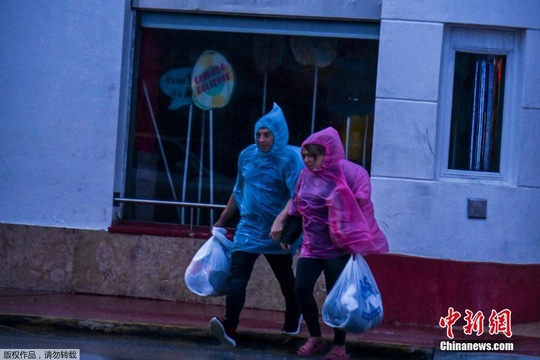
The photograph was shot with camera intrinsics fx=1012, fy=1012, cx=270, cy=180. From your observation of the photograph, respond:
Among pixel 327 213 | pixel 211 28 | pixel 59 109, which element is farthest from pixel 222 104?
pixel 327 213

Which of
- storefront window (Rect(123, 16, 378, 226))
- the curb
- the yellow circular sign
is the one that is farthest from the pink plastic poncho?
the yellow circular sign

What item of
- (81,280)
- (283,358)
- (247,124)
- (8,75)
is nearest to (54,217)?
(81,280)

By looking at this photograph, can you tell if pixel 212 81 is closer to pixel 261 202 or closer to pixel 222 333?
pixel 261 202

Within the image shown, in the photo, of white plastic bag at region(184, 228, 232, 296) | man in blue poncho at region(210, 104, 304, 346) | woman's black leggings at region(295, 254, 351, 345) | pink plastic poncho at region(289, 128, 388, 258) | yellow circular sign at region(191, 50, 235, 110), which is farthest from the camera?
yellow circular sign at region(191, 50, 235, 110)

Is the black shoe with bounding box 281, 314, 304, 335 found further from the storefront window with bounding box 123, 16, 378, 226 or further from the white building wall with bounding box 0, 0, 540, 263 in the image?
the storefront window with bounding box 123, 16, 378, 226

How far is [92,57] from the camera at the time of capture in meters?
9.64

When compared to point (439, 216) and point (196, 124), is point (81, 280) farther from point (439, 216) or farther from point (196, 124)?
point (439, 216)

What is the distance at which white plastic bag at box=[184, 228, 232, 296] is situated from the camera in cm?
789

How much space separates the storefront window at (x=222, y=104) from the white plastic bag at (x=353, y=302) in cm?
243

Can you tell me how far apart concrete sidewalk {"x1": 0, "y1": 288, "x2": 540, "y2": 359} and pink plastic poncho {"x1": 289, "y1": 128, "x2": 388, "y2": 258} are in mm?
981

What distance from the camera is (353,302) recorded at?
714 cm

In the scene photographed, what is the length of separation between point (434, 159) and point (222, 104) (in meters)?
2.16

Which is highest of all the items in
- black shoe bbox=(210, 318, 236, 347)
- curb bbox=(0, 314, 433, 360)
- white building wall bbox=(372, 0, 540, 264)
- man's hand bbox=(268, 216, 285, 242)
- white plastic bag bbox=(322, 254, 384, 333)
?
white building wall bbox=(372, 0, 540, 264)

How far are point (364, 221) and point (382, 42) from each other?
7.26 feet
